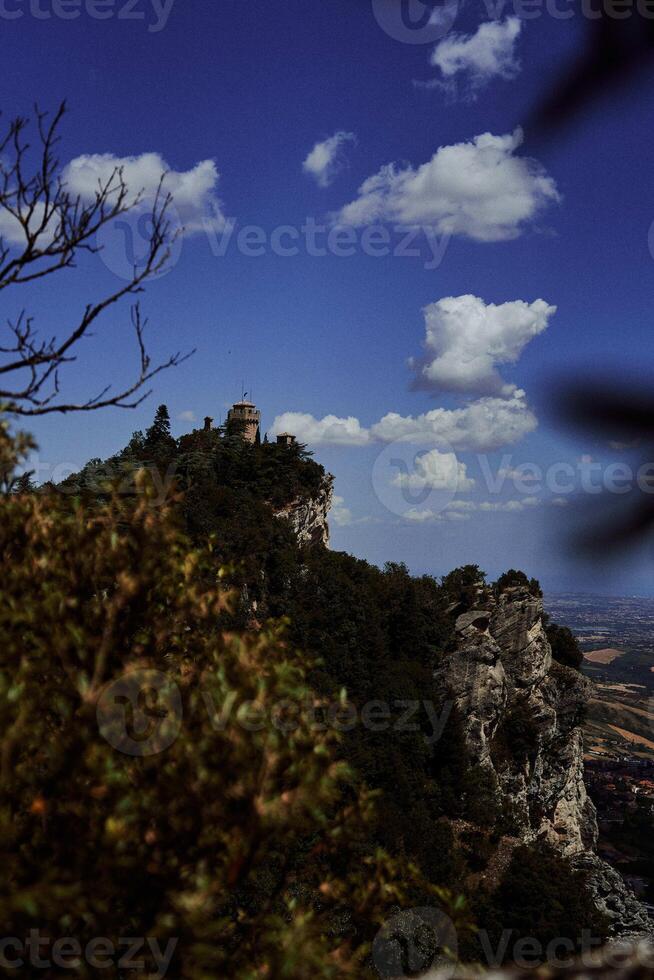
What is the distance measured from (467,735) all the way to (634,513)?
46540 millimetres

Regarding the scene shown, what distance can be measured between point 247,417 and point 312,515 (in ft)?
54.0

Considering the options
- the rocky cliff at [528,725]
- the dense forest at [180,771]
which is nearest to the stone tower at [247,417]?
the rocky cliff at [528,725]

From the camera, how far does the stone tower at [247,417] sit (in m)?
65.9

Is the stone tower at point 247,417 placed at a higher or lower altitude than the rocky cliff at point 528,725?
higher

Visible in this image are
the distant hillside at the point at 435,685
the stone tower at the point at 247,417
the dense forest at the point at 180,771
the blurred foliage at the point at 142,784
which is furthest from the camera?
the stone tower at the point at 247,417

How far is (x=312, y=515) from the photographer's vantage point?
55875mm

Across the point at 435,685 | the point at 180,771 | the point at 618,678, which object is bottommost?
the point at 618,678

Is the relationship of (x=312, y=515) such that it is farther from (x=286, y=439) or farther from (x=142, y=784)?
(x=142, y=784)

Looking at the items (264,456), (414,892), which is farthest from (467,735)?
(264,456)

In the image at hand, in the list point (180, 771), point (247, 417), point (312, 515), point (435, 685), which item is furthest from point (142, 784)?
point (247, 417)

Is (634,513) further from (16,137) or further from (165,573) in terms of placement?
(16,137)

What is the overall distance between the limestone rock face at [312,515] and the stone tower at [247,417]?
1220 cm

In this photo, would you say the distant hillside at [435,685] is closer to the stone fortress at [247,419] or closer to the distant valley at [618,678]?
the stone fortress at [247,419]

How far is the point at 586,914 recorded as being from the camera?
3297 centimetres
